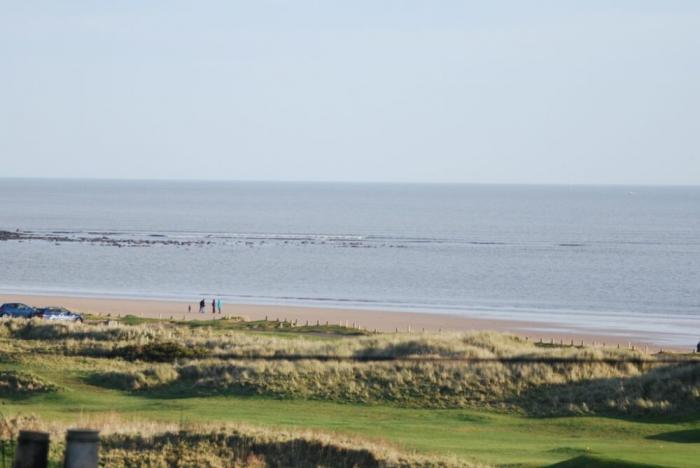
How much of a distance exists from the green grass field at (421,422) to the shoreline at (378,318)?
1213 inches

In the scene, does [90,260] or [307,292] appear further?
[90,260]

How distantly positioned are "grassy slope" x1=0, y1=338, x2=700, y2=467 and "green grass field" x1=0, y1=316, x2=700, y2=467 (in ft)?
0.09

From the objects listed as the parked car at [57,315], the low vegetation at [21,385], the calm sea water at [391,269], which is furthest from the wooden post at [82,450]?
the calm sea water at [391,269]

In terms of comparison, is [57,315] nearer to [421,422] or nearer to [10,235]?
[421,422]

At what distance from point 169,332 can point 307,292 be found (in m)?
48.6

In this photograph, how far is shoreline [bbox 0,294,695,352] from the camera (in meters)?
69.3

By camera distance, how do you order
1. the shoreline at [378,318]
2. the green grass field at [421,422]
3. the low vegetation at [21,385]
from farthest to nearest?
the shoreline at [378,318] → the low vegetation at [21,385] → the green grass field at [421,422]

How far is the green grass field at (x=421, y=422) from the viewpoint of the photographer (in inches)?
995

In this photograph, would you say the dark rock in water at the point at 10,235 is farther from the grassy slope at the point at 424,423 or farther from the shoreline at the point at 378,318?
the grassy slope at the point at 424,423

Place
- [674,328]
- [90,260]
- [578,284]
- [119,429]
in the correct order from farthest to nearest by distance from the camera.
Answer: [90,260], [578,284], [674,328], [119,429]

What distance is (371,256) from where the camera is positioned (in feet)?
466

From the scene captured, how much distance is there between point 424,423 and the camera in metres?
31.5

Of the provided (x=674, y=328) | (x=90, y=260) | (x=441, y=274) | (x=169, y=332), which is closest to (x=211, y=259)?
(x=90, y=260)

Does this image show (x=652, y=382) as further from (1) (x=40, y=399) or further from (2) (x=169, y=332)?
(2) (x=169, y=332)
